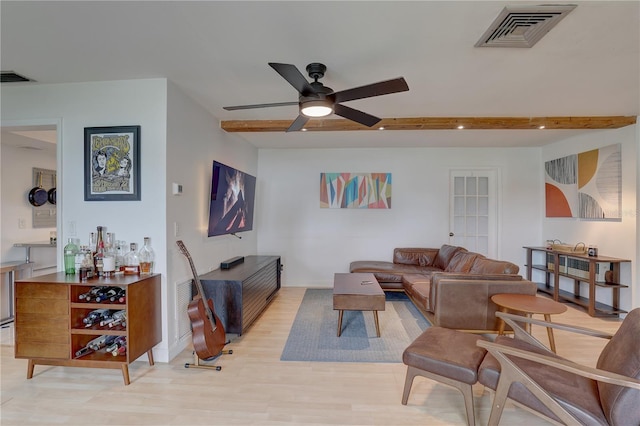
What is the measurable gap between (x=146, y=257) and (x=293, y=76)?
79.5 inches

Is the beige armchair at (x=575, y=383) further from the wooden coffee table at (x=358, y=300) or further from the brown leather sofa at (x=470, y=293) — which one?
the wooden coffee table at (x=358, y=300)

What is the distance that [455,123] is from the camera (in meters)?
3.75

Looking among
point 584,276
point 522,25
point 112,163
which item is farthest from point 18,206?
point 584,276

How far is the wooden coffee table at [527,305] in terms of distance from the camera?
8.20 feet

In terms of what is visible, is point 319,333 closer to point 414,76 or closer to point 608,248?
point 414,76

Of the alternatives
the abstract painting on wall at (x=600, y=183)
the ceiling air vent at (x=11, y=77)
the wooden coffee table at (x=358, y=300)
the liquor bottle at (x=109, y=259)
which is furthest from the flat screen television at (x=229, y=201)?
the abstract painting on wall at (x=600, y=183)

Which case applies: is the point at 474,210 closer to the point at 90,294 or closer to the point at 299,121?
the point at 299,121

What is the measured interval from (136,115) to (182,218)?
40.3 inches

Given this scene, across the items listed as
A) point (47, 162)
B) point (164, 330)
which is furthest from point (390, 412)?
point (47, 162)

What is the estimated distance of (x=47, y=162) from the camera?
14.3ft

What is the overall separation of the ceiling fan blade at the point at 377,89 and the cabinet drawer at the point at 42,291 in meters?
2.59

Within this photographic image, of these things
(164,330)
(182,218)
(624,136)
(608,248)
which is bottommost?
(164,330)

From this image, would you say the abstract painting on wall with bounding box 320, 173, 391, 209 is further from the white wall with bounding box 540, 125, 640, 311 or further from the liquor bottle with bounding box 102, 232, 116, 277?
the liquor bottle with bounding box 102, 232, 116, 277

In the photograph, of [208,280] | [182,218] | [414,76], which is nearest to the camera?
[414,76]
